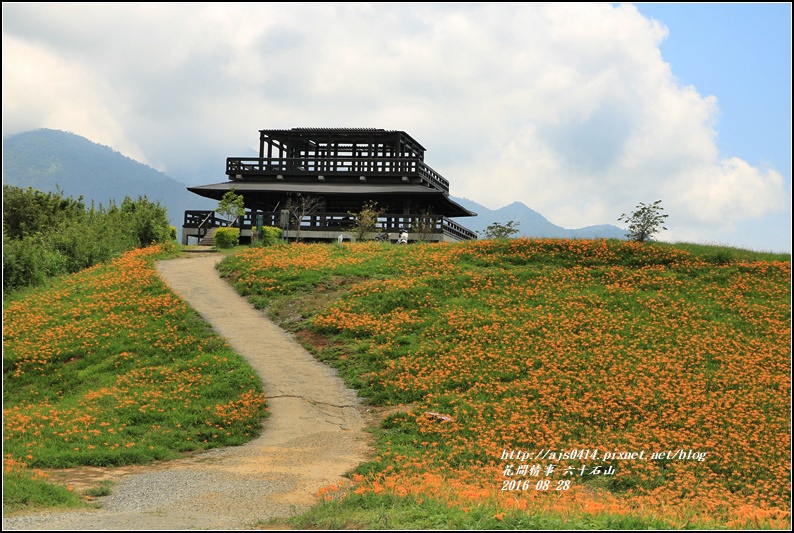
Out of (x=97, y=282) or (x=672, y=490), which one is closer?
(x=672, y=490)

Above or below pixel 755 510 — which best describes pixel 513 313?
above

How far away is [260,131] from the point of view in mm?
55438

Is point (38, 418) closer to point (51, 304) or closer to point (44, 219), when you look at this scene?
point (51, 304)

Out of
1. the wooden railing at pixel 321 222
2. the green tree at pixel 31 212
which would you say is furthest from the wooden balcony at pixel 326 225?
the green tree at pixel 31 212

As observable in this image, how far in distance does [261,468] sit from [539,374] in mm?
8738

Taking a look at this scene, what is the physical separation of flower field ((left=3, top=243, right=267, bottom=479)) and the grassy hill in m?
0.20

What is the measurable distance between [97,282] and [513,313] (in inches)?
725

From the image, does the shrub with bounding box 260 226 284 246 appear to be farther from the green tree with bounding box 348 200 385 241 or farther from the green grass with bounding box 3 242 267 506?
the green grass with bounding box 3 242 267 506

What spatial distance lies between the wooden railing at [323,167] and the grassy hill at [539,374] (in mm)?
A: 17783

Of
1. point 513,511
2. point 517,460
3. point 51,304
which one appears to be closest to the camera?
point 513,511

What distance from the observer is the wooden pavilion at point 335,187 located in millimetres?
47219

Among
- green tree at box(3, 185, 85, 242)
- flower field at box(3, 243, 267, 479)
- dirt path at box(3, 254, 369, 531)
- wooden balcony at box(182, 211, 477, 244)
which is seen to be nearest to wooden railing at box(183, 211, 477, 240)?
wooden balcony at box(182, 211, 477, 244)

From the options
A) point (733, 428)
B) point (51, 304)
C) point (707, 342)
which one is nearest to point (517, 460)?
point (733, 428)

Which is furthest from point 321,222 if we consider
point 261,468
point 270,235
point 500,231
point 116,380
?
point 261,468
